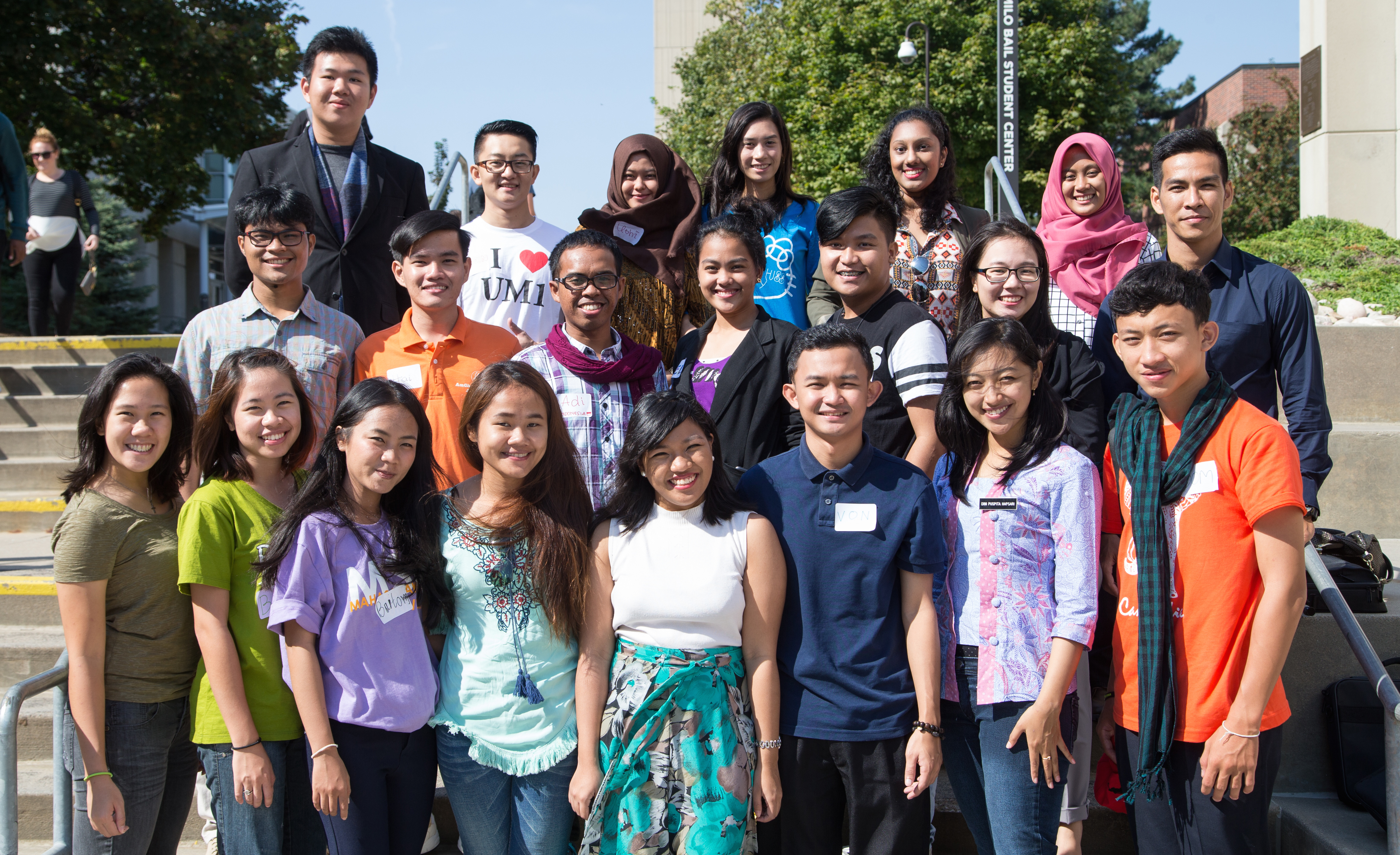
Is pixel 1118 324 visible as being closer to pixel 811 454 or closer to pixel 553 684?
pixel 811 454

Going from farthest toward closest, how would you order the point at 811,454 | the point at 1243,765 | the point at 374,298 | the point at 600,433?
the point at 374,298 → the point at 600,433 → the point at 811,454 → the point at 1243,765

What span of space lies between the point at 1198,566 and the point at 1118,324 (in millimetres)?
719

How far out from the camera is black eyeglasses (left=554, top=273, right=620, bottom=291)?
3.16 m

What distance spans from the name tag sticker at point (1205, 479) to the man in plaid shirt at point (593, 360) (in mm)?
1639

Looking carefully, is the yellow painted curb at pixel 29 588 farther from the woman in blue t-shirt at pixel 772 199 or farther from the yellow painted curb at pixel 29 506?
the woman in blue t-shirt at pixel 772 199

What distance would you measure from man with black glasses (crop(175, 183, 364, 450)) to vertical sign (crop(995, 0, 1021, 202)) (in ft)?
51.9

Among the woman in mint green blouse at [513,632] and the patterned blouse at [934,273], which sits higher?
the patterned blouse at [934,273]

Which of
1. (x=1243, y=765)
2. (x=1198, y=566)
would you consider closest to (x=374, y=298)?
(x=1198, y=566)

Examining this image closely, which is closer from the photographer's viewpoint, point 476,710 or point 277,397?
point 476,710

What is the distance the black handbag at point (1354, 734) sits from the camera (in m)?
3.38

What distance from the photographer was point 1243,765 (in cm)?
234

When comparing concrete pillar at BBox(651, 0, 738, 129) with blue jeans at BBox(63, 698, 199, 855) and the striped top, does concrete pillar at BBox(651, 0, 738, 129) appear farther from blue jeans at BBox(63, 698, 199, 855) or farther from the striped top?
blue jeans at BBox(63, 698, 199, 855)

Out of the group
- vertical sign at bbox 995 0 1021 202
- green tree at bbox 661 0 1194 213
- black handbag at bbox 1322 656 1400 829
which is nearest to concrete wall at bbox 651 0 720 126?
green tree at bbox 661 0 1194 213

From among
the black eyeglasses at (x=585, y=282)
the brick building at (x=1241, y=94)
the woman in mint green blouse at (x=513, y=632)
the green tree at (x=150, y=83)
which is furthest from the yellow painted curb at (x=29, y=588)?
the brick building at (x=1241, y=94)
